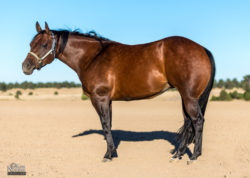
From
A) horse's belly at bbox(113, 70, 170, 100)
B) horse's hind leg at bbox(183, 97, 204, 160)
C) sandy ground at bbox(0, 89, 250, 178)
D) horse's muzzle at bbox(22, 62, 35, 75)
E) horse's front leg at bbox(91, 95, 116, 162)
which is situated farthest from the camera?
horse's muzzle at bbox(22, 62, 35, 75)

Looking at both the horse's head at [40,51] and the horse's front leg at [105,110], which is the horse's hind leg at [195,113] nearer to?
the horse's front leg at [105,110]

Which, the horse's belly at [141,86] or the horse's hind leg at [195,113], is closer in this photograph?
the horse's hind leg at [195,113]

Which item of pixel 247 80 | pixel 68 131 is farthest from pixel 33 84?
pixel 68 131

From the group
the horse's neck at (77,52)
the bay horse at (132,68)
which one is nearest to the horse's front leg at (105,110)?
the bay horse at (132,68)

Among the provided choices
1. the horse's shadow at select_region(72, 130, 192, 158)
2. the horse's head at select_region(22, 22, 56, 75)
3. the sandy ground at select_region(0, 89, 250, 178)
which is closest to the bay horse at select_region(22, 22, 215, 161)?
the horse's head at select_region(22, 22, 56, 75)

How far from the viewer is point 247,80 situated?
42219 millimetres

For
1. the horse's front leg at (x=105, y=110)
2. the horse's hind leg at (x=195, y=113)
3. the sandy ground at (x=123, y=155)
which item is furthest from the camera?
the horse's front leg at (x=105, y=110)

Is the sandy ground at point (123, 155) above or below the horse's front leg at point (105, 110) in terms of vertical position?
below

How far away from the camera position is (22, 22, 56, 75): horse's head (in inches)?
253

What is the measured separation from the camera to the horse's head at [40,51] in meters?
6.42

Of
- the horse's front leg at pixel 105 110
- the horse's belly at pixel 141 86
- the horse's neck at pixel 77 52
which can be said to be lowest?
the horse's front leg at pixel 105 110

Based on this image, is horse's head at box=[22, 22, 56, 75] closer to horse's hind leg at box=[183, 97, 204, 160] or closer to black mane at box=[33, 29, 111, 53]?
black mane at box=[33, 29, 111, 53]

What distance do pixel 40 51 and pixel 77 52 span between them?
0.84 m

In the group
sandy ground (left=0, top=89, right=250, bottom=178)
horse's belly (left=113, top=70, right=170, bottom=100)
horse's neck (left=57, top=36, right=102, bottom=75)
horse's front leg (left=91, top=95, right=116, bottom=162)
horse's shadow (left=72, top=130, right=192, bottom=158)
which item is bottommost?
horse's shadow (left=72, top=130, right=192, bottom=158)
